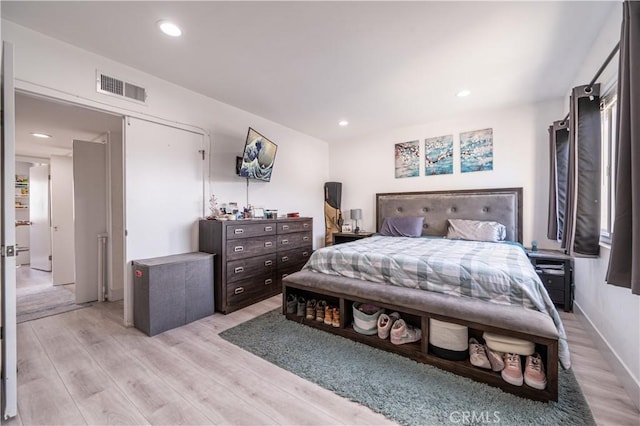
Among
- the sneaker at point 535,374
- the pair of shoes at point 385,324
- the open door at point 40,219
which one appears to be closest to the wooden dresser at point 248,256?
the pair of shoes at point 385,324

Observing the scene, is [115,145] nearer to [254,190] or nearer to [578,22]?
[254,190]

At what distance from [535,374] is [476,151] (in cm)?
319

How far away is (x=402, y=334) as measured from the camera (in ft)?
6.70

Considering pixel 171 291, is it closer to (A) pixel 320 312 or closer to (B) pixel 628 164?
(A) pixel 320 312

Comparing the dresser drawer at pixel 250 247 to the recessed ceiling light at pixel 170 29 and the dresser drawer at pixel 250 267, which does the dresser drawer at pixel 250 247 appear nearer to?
the dresser drawer at pixel 250 267

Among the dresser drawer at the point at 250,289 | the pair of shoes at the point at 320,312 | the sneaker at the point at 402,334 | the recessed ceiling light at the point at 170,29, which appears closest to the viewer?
the recessed ceiling light at the point at 170,29

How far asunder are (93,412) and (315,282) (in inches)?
66.1

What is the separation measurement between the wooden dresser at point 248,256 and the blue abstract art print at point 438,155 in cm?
239

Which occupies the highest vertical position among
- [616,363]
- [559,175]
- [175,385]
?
[559,175]

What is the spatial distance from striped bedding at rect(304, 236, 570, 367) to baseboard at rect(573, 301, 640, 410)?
32 centimetres

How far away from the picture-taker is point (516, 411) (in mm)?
1450

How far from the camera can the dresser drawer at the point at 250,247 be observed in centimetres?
294

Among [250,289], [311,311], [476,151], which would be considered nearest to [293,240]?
[250,289]

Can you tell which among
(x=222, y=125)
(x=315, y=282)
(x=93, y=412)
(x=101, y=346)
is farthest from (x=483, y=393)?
(x=222, y=125)
